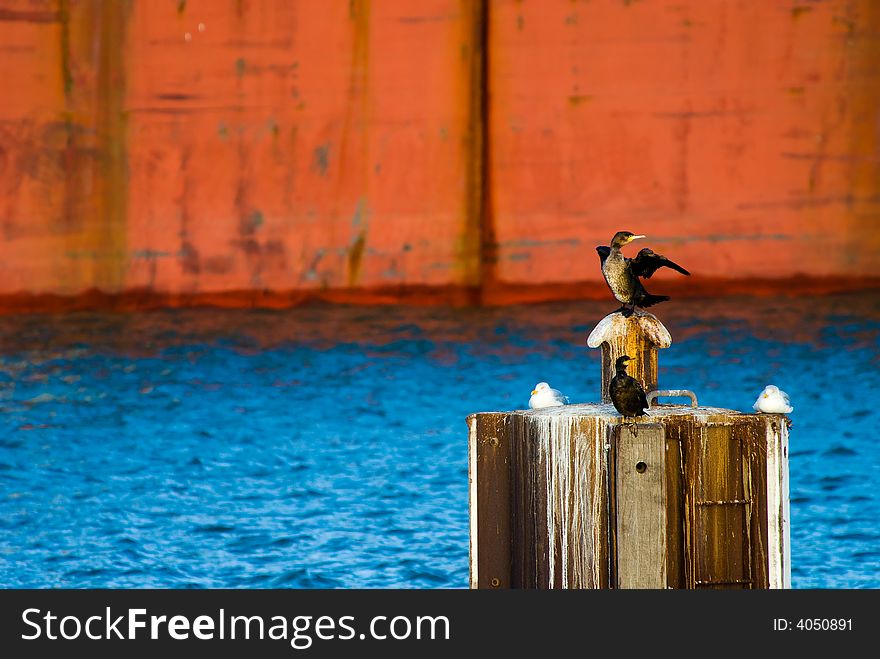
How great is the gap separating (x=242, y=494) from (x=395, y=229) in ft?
12.1

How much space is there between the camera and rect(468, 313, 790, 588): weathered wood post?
5422mm

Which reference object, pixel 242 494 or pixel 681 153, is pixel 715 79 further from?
pixel 242 494

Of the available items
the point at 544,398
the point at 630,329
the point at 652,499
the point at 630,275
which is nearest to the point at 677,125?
the point at 630,275

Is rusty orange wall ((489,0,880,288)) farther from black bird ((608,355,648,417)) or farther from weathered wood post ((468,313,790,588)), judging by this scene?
black bird ((608,355,648,417))

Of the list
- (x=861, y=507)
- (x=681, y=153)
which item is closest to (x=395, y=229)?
(x=681, y=153)

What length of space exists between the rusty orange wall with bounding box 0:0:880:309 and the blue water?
1.09 m

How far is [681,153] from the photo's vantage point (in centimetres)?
1673

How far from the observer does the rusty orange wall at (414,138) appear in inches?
642

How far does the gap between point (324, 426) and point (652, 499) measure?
11.2m

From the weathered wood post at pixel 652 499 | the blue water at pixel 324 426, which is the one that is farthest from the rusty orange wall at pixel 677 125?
the weathered wood post at pixel 652 499

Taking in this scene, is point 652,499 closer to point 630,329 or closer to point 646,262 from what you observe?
point 630,329

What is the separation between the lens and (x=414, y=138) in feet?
54.2
